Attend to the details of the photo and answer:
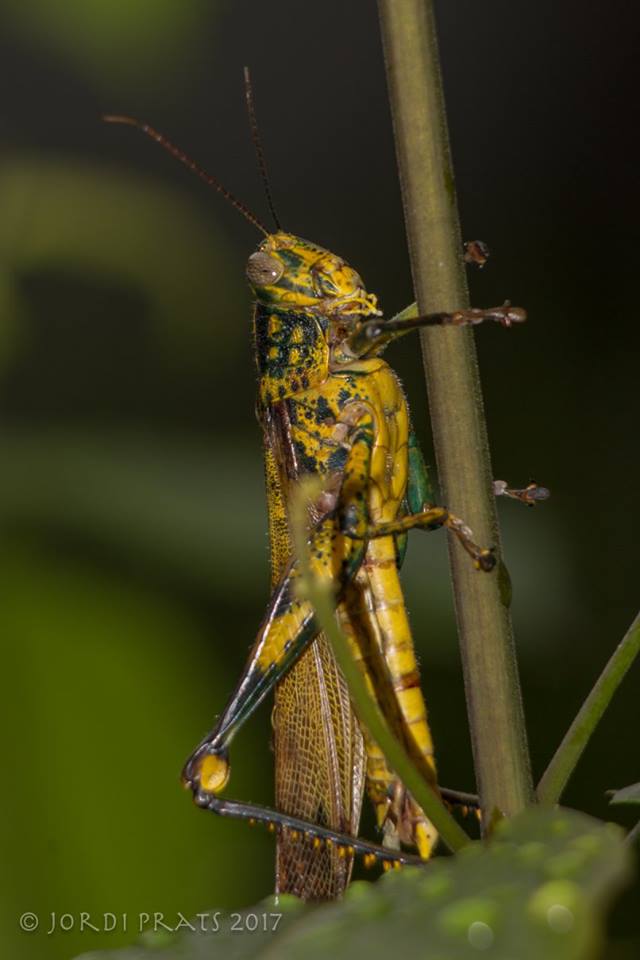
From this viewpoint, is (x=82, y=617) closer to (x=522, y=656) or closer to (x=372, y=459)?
(x=372, y=459)

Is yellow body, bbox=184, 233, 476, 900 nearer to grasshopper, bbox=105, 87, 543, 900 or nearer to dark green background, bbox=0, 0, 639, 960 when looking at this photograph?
grasshopper, bbox=105, 87, 543, 900

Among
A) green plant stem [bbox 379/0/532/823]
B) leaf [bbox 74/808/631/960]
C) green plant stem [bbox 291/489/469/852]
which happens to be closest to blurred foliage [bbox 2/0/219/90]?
green plant stem [bbox 379/0/532/823]

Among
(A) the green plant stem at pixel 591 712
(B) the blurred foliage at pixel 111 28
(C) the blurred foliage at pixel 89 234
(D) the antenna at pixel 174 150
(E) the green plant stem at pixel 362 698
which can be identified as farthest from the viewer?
(C) the blurred foliage at pixel 89 234

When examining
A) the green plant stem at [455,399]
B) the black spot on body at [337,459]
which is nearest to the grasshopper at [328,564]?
the black spot on body at [337,459]

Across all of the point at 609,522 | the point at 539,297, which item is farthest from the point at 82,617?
the point at 539,297

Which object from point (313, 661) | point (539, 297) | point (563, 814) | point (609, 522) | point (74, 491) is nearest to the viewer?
point (563, 814)

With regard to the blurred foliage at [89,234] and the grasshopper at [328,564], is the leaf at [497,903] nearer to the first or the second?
the grasshopper at [328,564]

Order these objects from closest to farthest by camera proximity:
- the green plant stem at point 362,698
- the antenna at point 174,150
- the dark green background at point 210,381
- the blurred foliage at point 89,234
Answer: the green plant stem at point 362,698 < the antenna at point 174,150 < the dark green background at point 210,381 < the blurred foliage at point 89,234
